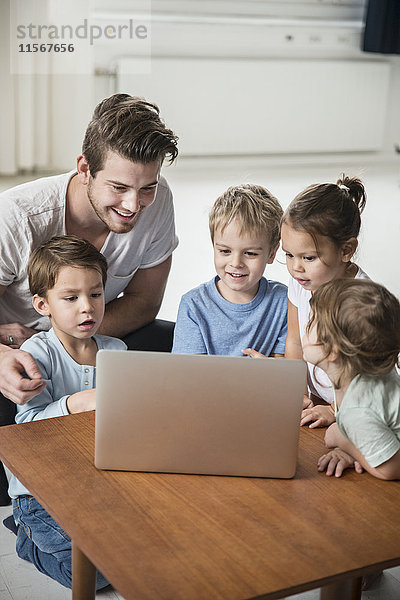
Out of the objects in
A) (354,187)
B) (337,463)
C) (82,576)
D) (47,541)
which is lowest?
(47,541)

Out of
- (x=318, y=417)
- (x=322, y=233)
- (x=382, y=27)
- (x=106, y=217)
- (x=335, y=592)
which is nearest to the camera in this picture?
(x=335, y=592)

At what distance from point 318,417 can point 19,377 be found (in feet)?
2.25

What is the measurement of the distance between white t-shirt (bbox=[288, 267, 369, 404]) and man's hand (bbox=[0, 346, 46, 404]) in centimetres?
65

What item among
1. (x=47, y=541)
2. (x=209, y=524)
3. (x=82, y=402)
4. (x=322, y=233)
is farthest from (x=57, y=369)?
(x=209, y=524)

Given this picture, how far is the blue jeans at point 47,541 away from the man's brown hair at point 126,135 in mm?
862

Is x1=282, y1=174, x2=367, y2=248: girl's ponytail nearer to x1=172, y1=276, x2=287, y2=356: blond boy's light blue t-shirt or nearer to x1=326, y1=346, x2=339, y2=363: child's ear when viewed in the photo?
x1=172, y1=276, x2=287, y2=356: blond boy's light blue t-shirt

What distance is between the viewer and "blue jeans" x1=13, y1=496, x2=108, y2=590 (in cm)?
177

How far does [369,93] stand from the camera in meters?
6.78

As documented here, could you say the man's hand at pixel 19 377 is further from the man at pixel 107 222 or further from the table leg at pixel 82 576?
the table leg at pixel 82 576

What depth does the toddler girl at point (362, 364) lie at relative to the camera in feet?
4.41

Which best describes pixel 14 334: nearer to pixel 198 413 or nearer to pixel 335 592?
pixel 198 413

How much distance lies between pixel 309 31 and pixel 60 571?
5637mm

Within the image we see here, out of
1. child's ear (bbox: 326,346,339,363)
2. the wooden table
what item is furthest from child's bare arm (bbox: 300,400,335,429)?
child's ear (bbox: 326,346,339,363)

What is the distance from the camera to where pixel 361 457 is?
1374 millimetres
